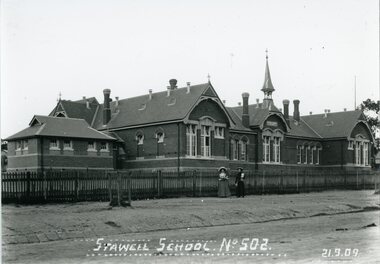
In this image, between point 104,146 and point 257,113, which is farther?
point 257,113

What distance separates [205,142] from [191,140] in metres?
1.60

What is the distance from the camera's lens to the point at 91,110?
52844 millimetres

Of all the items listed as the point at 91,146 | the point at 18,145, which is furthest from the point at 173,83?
the point at 18,145

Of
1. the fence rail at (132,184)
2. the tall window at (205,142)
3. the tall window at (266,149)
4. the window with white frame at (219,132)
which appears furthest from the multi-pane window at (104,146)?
the fence rail at (132,184)

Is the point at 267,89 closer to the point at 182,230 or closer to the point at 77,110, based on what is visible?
the point at 77,110

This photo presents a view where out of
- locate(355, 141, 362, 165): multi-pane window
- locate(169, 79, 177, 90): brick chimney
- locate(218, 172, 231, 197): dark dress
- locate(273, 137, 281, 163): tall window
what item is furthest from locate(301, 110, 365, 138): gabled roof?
locate(218, 172, 231, 197): dark dress

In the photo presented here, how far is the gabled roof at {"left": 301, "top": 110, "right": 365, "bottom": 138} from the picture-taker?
5831cm

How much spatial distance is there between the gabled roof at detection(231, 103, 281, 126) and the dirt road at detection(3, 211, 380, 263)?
35.9 meters

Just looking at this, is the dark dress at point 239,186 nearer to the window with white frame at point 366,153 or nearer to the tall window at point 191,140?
the tall window at point 191,140

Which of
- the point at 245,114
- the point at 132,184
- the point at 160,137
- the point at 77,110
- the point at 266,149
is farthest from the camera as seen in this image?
the point at 266,149

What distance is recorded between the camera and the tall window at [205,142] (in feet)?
142

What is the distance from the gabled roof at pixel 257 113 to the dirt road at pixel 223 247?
1413 inches

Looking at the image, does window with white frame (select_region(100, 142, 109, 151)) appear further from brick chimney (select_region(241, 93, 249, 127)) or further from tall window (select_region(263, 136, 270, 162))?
tall window (select_region(263, 136, 270, 162))

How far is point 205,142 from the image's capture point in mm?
43406
